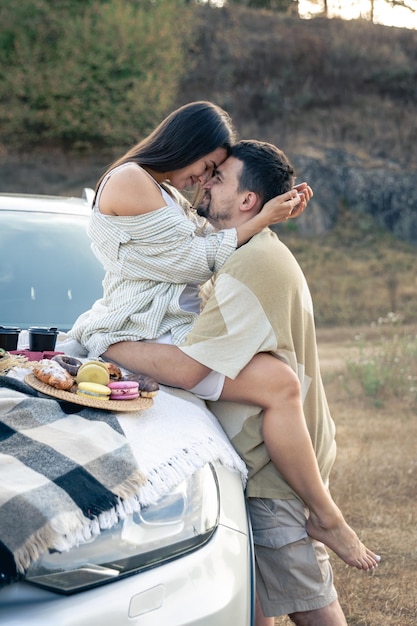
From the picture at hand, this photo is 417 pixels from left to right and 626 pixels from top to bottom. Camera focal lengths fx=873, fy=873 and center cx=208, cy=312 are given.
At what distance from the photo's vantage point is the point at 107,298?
2.82m

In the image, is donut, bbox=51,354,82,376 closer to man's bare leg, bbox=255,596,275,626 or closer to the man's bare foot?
the man's bare foot

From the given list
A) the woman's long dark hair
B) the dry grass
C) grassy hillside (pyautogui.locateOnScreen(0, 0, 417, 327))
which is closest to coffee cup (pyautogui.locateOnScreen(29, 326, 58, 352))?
the woman's long dark hair

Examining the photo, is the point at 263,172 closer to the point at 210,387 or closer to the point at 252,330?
the point at 252,330

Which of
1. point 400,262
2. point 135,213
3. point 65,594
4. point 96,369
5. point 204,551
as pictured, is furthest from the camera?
point 400,262

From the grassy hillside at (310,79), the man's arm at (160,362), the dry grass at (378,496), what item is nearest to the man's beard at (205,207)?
the man's arm at (160,362)

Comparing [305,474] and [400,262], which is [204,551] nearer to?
[305,474]

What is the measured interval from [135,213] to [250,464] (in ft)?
2.75

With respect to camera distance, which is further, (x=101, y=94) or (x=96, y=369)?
(x=101, y=94)

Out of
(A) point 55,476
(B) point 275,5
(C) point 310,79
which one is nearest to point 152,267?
(A) point 55,476

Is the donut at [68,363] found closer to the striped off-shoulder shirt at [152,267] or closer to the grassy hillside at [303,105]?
the striped off-shoulder shirt at [152,267]

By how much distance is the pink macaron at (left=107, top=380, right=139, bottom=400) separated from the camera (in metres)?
2.33

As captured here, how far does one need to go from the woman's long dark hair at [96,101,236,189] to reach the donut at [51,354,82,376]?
0.67m

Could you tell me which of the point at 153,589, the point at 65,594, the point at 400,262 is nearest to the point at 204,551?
the point at 153,589

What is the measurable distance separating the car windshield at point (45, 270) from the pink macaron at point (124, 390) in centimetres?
104
